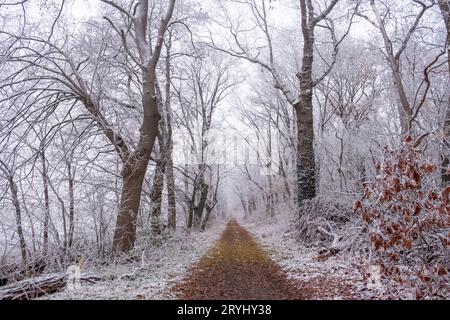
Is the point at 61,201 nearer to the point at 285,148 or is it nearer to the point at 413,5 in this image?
the point at 413,5

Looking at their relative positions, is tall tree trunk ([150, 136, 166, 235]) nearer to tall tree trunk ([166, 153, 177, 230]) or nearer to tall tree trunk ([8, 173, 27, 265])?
tall tree trunk ([166, 153, 177, 230])

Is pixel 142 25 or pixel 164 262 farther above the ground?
pixel 142 25

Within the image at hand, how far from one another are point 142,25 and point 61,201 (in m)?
5.32

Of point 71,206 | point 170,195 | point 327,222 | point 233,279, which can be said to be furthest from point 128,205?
point 327,222

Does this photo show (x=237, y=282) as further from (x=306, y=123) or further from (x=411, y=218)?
(x=306, y=123)

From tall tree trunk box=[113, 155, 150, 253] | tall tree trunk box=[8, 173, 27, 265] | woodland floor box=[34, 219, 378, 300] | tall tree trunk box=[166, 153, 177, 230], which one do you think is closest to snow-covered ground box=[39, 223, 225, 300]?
woodland floor box=[34, 219, 378, 300]

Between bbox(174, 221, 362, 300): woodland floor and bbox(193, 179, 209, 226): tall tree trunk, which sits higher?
Result: bbox(193, 179, 209, 226): tall tree trunk

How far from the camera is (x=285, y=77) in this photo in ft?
65.5

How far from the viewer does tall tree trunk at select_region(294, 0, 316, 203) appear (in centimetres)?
1159

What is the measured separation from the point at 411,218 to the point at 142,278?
5.26m

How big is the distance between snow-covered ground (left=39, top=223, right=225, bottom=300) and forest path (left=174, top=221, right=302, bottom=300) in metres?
0.35

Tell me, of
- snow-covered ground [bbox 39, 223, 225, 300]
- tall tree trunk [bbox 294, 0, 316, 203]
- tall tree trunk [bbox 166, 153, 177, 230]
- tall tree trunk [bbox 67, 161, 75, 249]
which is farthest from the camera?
tall tree trunk [bbox 166, 153, 177, 230]
